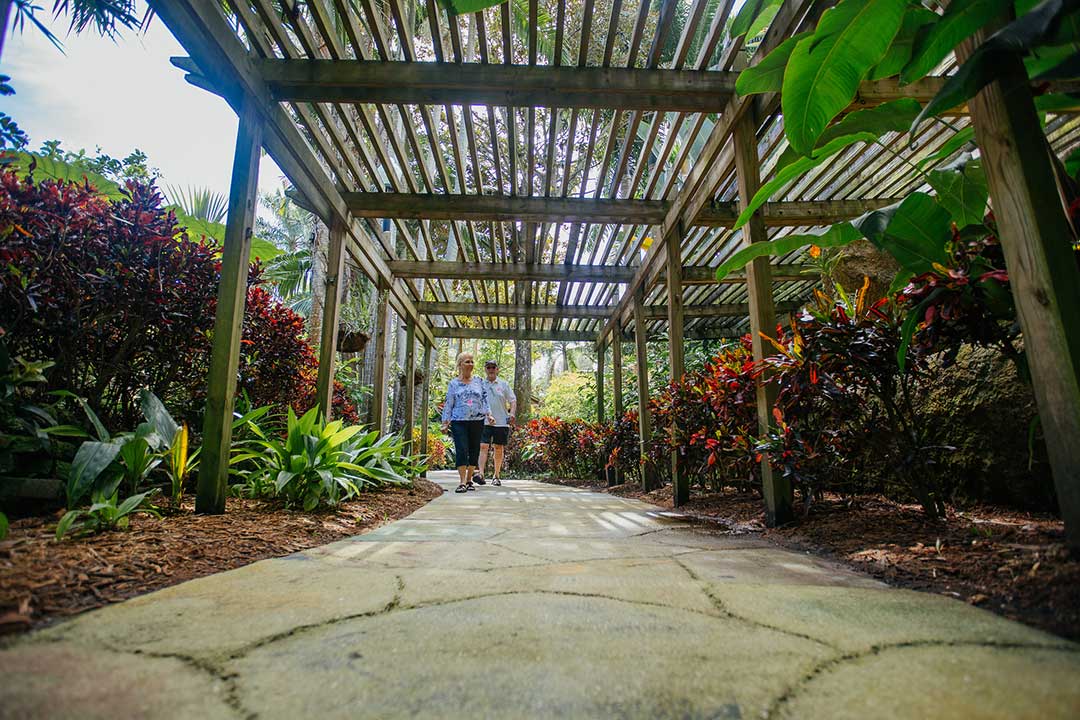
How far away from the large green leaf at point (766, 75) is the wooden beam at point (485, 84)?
851mm

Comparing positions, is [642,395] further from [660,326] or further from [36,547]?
[36,547]

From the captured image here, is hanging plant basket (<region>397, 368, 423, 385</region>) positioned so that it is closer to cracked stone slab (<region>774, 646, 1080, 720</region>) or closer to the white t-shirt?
the white t-shirt

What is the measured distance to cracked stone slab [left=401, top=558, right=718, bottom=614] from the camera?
1.24 metres

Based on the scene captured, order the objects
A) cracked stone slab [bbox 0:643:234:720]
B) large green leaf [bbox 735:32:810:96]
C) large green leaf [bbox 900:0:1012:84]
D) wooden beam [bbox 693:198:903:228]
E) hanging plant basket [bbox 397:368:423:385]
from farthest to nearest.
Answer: hanging plant basket [bbox 397:368:423:385] → wooden beam [bbox 693:198:903:228] → large green leaf [bbox 735:32:810:96] → large green leaf [bbox 900:0:1012:84] → cracked stone slab [bbox 0:643:234:720]

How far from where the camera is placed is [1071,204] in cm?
147

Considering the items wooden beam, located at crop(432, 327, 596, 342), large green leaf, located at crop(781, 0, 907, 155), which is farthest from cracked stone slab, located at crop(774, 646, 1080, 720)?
wooden beam, located at crop(432, 327, 596, 342)

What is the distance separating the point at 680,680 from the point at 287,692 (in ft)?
2.07

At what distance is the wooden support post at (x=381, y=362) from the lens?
19.9 feet

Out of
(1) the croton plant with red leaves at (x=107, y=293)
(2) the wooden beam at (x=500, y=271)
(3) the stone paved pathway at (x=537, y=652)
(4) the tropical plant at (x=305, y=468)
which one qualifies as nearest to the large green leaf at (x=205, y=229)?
(2) the wooden beam at (x=500, y=271)

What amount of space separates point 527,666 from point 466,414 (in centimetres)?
527

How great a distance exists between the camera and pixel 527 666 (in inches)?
32.5

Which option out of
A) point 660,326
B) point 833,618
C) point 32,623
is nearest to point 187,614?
point 32,623

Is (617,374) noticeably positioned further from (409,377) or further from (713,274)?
(409,377)

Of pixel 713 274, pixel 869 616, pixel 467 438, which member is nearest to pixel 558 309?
pixel 713 274
